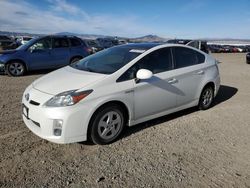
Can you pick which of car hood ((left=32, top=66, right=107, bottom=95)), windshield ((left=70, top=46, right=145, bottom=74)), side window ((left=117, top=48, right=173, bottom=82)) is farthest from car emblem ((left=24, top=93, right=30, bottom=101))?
side window ((left=117, top=48, right=173, bottom=82))

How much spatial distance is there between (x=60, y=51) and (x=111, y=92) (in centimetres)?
805

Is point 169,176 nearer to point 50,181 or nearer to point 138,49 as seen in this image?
point 50,181

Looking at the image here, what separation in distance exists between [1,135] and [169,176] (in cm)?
289

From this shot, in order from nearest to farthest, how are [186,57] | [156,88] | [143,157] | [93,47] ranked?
[143,157], [156,88], [186,57], [93,47]

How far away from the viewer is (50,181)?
323 cm

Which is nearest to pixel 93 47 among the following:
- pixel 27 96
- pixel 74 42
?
pixel 74 42

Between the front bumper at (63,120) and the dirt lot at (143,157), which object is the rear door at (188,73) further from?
the front bumper at (63,120)

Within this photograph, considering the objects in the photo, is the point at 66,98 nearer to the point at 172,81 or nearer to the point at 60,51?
the point at 172,81

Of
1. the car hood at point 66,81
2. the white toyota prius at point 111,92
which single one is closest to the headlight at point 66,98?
the white toyota prius at point 111,92

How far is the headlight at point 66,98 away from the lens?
3770 millimetres

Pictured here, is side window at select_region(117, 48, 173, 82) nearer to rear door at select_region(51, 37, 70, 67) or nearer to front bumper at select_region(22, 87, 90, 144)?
front bumper at select_region(22, 87, 90, 144)

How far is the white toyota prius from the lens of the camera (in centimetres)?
379

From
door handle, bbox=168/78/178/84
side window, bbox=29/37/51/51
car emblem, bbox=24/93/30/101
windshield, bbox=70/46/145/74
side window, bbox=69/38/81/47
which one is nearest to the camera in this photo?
car emblem, bbox=24/93/30/101

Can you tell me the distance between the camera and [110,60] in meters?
4.90
